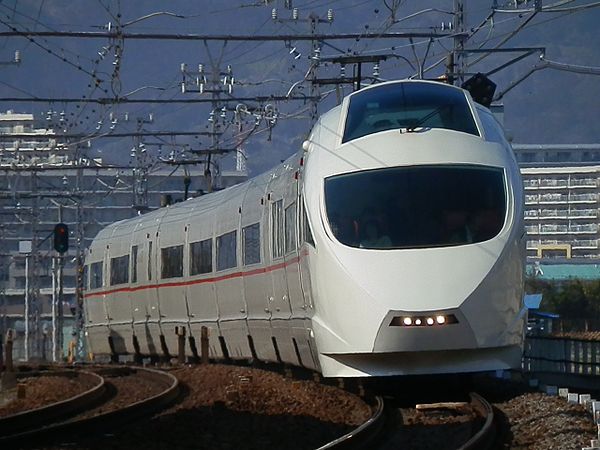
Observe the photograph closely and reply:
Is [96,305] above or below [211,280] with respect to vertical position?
below

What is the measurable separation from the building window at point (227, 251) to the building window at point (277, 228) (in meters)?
2.97

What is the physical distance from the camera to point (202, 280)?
26109 millimetres

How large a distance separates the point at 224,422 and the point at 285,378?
203 inches

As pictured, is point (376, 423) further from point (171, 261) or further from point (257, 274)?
point (171, 261)

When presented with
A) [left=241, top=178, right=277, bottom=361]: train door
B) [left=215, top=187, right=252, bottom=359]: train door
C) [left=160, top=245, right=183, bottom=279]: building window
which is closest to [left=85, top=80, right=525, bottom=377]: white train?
[left=241, top=178, right=277, bottom=361]: train door

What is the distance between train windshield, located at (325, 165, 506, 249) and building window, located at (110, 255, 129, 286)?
16.9 meters

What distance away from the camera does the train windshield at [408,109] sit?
56.0 feet

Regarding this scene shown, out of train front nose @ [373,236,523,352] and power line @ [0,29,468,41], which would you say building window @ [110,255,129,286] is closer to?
power line @ [0,29,468,41]

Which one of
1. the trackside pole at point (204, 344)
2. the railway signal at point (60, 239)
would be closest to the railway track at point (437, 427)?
the trackside pole at point (204, 344)

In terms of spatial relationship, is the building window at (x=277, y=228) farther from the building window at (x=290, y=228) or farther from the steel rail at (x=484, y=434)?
the steel rail at (x=484, y=434)

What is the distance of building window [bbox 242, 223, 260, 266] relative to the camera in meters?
22.0

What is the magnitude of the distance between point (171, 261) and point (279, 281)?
9123 mm

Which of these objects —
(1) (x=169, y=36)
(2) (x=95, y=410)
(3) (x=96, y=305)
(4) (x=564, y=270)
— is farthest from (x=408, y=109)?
(4) (x=564, y=270)

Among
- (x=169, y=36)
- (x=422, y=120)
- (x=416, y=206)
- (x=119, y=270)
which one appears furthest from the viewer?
(x=119, y=270)
